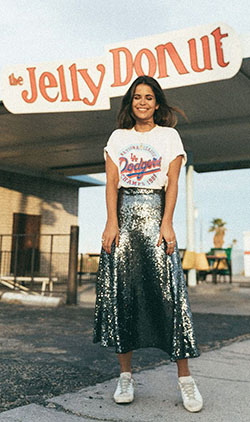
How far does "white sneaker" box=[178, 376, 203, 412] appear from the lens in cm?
209

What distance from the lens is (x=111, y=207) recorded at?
235 centimetres

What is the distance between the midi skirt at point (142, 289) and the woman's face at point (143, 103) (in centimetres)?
42

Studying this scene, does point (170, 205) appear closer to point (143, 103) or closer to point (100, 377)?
point (143, 103)

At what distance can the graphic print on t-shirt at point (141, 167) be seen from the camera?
Answer: 7.71ft

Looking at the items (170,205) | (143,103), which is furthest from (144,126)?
(170,205)

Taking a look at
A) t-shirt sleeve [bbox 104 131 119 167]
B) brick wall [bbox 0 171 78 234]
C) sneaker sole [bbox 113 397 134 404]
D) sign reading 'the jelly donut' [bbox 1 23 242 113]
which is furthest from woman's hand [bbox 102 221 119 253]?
brick wall [bbox 0 171 78 234]

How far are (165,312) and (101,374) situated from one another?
940 mm

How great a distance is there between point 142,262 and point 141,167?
1.64 feet


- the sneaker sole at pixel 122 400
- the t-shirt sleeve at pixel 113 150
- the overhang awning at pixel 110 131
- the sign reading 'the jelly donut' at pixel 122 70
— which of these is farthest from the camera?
the overhang awning at pixel 110 131

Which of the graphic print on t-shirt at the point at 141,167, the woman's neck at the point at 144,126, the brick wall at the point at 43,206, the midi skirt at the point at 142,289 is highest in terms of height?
the brick wall at the point at 43,206

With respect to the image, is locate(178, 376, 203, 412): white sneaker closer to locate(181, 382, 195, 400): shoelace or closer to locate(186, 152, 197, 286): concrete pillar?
locate(181, 382, 195, 400): shoelace

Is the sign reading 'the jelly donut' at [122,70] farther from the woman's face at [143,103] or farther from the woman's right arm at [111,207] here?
the woman's right arm at [111,207]

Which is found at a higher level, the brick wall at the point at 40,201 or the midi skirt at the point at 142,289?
the brick wall at the point at 40,201

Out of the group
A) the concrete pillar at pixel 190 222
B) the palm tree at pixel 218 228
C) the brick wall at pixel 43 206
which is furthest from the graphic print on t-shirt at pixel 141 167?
the palm tree at pixel 218 228
